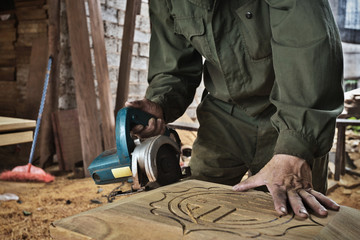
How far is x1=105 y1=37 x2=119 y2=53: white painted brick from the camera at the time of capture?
4.78 meters

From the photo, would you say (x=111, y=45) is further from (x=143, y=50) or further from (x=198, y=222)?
(x=198, y=222)

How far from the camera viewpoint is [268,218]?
3.52 feet

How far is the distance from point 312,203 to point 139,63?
4.37m

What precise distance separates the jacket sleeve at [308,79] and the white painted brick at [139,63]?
399cm

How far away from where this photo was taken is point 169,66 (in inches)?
72.7

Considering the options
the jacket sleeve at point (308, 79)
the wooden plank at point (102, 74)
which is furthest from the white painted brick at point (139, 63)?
the jacket sleeve at point (308, 79)

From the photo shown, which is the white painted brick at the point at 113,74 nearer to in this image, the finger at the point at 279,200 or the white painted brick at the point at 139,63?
the white painted brick at the point at 139,63

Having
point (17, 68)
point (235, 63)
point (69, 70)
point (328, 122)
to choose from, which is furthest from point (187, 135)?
point (328, 122)

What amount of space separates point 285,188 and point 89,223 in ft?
2.03

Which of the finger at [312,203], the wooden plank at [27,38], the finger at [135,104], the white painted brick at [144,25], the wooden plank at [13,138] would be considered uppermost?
the white painted brick at [144,25]

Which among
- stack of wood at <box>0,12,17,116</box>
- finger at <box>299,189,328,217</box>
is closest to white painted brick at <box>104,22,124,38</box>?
stack of wood at <box>0,12,17,116</box>

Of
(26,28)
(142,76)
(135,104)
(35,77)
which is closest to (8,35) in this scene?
(26,28)

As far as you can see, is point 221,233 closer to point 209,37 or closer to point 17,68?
point 209,37

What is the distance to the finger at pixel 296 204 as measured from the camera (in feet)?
3.49
